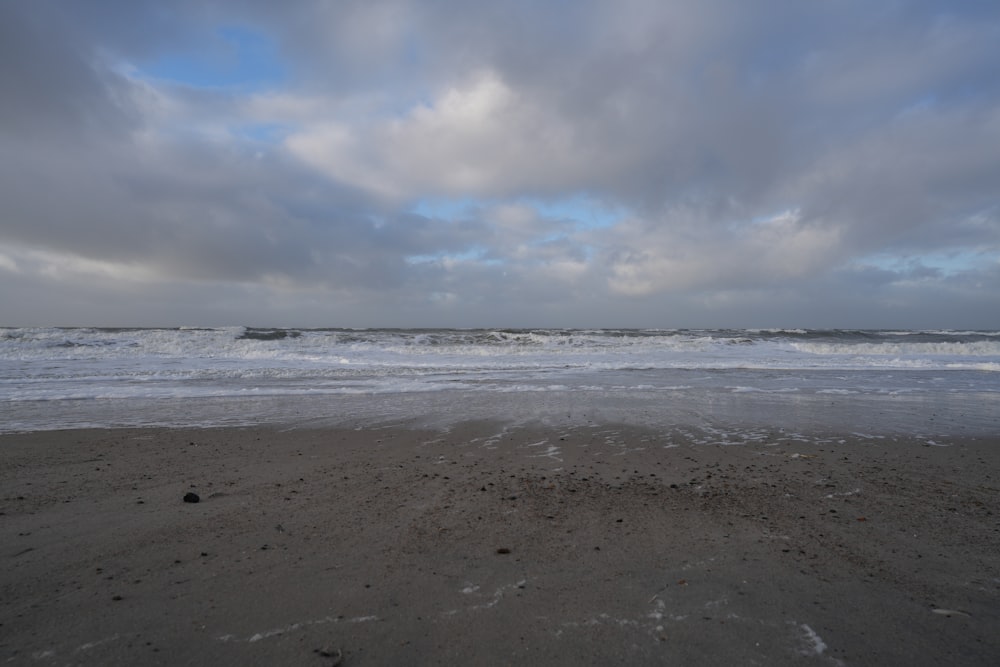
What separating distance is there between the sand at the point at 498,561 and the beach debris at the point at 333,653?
0.01 m

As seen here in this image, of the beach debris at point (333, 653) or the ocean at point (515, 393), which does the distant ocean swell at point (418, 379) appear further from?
the beach debris at point (333, 653)

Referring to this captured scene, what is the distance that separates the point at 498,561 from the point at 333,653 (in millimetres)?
1167

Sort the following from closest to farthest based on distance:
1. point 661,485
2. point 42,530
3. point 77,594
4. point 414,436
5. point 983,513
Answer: point 77,594 → point 42,530 → point 983,513 → point 661,485 → point 414,436

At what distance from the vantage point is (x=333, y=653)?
7.61ft

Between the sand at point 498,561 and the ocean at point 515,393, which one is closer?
the sand at point 498,561

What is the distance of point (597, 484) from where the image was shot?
4953mm

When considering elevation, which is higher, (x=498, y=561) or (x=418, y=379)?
(x=418, y=379)

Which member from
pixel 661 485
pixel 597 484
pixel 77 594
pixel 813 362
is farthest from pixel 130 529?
pixel 813 362

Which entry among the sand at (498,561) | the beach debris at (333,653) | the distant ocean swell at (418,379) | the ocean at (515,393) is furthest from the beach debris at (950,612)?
the distant ocean swell at (418,379)

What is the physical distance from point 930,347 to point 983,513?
105ft

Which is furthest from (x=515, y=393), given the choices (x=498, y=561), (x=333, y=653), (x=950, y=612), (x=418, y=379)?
(x=333, y=653)

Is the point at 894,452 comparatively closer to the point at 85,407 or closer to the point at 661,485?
the point at 661,485

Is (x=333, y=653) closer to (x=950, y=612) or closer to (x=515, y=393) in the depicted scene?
(x=950, y=612)

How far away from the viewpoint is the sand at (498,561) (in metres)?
2.38
